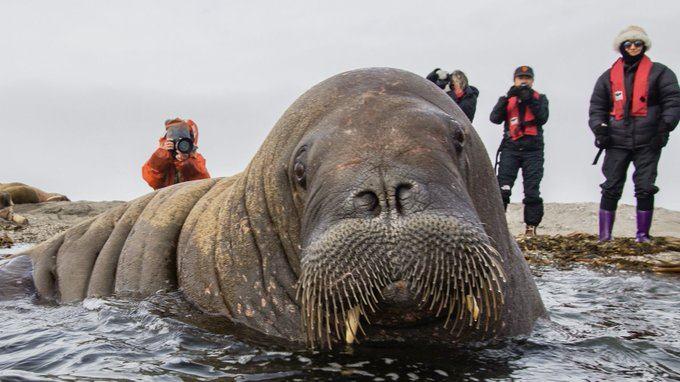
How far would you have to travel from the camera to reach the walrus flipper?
20.4ft

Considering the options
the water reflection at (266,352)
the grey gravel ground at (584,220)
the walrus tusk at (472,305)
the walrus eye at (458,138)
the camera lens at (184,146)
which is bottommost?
the water reflection at (266,352)

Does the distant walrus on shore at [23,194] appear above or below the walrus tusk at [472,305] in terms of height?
above

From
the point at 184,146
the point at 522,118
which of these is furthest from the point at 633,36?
the point at 184,146

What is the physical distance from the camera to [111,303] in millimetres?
6172

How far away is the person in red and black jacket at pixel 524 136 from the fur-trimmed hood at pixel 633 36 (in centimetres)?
157

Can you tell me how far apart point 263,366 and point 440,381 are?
94cm

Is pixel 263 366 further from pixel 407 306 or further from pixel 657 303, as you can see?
pixel 657 303

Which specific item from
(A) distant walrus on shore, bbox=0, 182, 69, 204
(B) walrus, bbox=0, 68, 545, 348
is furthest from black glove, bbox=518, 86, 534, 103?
(A) distant walrus on shore, bbox=0, 182, 69, 204

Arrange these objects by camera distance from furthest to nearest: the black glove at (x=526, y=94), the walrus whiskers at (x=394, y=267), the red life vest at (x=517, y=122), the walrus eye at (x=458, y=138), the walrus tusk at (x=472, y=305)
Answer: the red life vest at (x=517, y=122) < the black glove at (x=526, y=94) < the walrus eye at (x=458, y=138) < the walrus tusk at (x=472, y=305) < the walrus whiskers at (x=394, y=267)

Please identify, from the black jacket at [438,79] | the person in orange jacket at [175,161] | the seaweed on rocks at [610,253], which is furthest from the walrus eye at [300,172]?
the black jacket at [438,79]

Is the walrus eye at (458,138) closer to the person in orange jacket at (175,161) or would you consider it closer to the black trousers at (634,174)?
the person in orange jacket at (175,161)

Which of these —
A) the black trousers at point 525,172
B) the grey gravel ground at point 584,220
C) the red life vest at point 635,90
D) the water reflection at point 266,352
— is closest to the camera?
the water reflection at point 266,352

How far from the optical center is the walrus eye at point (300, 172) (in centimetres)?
466

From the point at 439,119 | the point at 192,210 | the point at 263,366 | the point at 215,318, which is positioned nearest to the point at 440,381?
the point at 263,366
